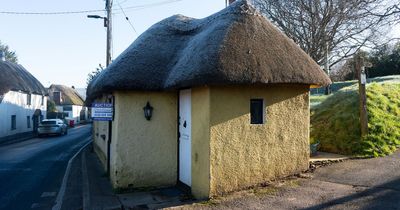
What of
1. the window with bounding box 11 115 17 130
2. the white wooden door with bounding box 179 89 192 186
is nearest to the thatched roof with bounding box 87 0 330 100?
the white wooden door with bounding box 179 89 192 186

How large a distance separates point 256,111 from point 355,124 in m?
5.53

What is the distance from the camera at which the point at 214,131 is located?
8125mm

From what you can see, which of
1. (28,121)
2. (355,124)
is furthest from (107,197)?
(28,121)

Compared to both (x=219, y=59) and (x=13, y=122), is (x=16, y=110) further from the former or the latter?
(x=219, y=59)

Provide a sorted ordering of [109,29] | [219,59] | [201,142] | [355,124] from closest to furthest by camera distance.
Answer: [219,59] < [201,142] < [355,124] < [109,29]

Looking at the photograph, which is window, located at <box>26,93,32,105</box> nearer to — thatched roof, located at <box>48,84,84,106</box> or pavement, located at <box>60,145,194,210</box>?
thatched roof, located at <box>48,84,84,106</box>

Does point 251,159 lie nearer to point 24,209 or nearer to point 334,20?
point 24,209

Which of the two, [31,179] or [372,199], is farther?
[31,179]

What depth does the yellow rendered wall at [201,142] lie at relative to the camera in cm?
813

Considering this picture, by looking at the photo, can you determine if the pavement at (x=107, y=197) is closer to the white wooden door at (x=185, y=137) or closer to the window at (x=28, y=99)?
the white wooden door at (x=185, y=137)

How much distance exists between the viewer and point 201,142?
8367 mm

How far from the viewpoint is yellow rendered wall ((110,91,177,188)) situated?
946 centimetres

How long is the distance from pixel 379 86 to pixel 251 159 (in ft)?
33.1

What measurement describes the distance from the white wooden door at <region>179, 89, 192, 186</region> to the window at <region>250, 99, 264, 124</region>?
1450 millimetres
